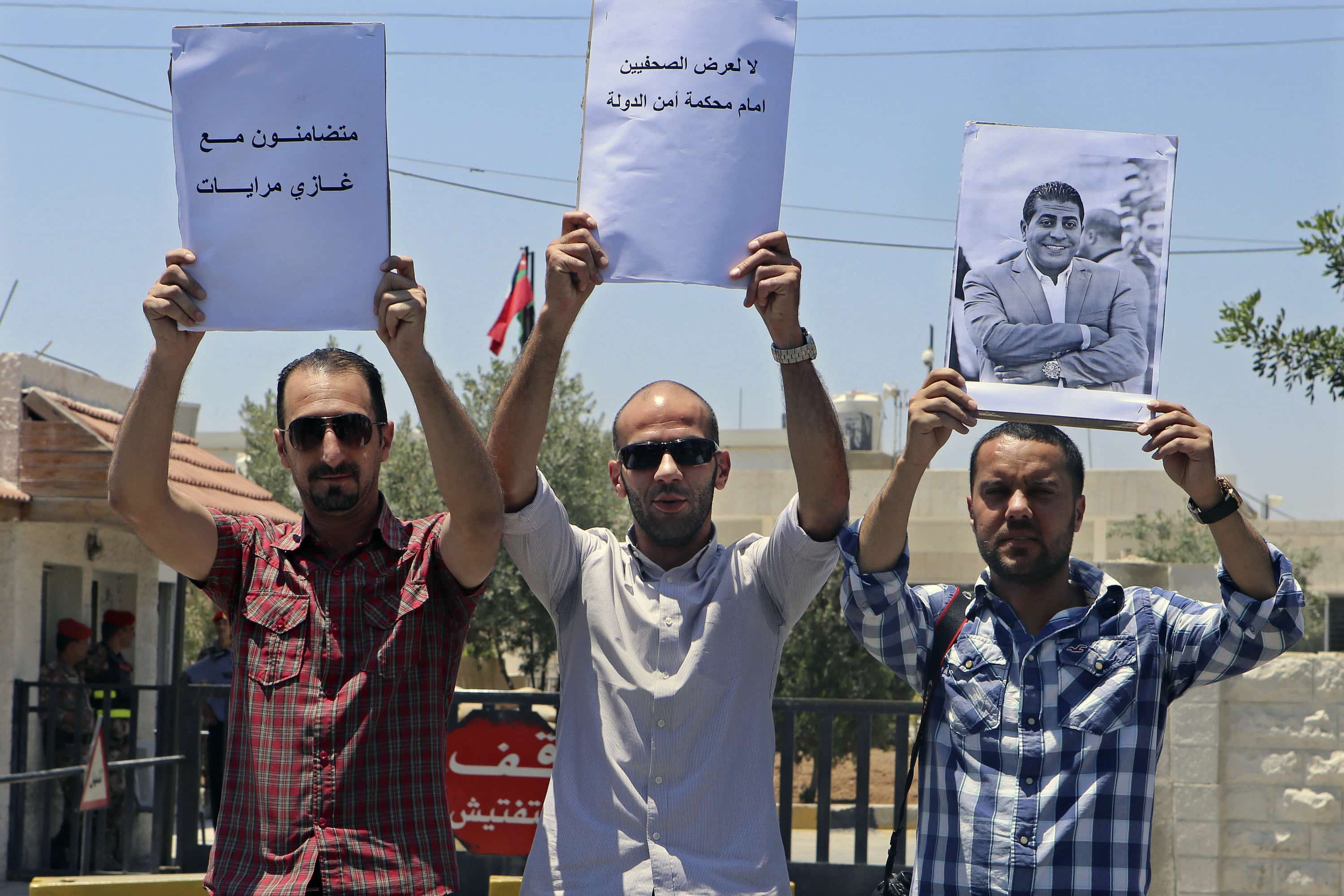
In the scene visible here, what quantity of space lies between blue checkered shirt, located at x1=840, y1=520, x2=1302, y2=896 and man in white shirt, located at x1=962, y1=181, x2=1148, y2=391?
513mm

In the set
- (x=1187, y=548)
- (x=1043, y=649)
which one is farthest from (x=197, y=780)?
(x=1187, y=548)

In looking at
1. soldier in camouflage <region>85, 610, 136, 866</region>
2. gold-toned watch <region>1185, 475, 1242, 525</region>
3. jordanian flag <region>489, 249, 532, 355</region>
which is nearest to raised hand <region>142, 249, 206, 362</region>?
gold-toned watch <region>1185, 475, 1242, 525</region>

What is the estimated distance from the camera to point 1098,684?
3.18m

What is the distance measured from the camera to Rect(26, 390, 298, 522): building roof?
9.72 m

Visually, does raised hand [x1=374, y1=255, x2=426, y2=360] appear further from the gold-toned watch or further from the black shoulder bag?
the gold-toned watch

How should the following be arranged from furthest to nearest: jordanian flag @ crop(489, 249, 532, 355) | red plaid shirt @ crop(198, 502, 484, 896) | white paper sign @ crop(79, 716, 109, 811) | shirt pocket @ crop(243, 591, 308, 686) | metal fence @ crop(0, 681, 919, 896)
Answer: jordanian flag @ crop(489, 249, 532, 355) < white paper sign @ crop(79, 716, 109, 811) < metal fence @ crop(0, 681, 919, 896) < shirt pocket @ crop(243, 591, 308, 686) < red plaid shirt @ crop(198, 502, 484, 896)

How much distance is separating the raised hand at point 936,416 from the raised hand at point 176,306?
5.41ft

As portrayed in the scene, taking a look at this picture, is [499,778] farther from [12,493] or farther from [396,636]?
[12,493]

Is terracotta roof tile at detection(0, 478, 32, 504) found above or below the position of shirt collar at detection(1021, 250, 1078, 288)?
below

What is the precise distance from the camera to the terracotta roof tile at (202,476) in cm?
978

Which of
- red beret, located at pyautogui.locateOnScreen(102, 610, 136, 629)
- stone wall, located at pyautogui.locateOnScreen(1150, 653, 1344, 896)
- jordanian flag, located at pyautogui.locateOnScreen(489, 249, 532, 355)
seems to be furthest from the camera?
jordanian flag, located at pyautogui.locateOnScreen(489, 249, 532, 355)

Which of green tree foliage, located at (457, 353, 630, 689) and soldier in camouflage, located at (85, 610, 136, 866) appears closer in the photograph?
soldier in camouflage, located at (85, 610, 136, 866)

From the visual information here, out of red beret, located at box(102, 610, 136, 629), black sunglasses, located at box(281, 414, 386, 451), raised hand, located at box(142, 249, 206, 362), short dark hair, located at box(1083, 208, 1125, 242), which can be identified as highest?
short dark hair, located at box(1083, 208, 1125, 242)

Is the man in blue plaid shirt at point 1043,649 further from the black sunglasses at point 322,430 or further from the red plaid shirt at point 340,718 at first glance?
the black sunglasses at point 322,430
